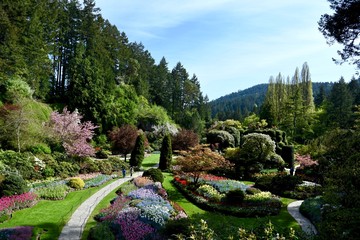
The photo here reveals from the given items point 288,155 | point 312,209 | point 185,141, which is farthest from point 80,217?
point 288,155

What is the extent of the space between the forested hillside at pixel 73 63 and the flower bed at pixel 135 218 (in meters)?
21.9

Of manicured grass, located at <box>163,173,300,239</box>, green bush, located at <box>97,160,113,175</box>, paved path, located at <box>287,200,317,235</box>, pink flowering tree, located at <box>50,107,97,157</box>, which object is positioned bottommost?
paved path, located at <box>287,200,317,235</box>

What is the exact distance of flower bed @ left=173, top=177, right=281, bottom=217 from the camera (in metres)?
17.3

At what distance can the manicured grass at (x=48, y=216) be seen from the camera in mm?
13820

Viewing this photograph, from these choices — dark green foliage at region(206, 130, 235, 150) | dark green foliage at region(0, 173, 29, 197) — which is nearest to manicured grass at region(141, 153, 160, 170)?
dark green foliage at region(206, 130, 235, 150)

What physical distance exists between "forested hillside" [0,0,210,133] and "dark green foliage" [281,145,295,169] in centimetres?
2499

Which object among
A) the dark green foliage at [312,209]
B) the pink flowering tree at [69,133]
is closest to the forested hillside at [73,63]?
the pink flowering tree at [69,133]

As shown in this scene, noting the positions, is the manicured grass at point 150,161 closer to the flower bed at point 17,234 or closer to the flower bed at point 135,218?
the flower bed at point 135,218

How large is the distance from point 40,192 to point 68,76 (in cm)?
3282

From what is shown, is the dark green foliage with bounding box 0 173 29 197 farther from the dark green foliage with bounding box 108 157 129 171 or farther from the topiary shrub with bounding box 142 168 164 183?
the dark green foliage with bounding box 108 157 129 171

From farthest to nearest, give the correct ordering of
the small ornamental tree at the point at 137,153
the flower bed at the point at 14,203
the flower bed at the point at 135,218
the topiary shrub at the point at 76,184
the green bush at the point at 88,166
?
the small ornamental tree at the point at 137,153 → the green bush at the point at 88,166 → the topiary shrub at the point at 76,184 → the flower bed at the point at 14,203 → the flower bed at the point at 135,218

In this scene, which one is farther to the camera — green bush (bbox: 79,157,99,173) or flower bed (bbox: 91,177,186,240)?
green bush (bbox: 79,157,99,173)

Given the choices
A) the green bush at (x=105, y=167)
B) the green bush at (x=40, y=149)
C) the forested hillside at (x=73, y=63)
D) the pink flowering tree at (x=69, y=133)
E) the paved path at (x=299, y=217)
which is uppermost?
the forested hillside at (x=73, y=63)

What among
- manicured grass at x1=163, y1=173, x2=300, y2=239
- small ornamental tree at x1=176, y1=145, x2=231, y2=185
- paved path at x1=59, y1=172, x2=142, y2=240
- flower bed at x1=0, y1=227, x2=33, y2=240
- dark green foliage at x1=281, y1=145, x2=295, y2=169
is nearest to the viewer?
manicured grass at x1=163, y1=173, x2=300, y2=239
